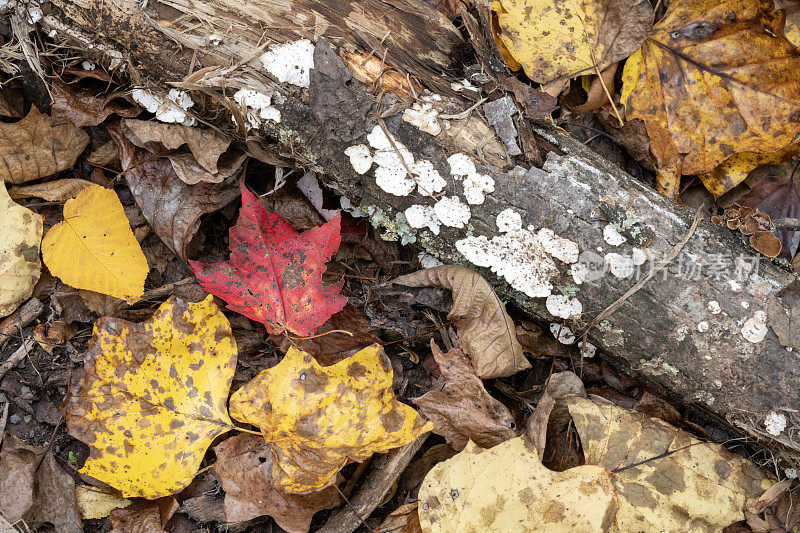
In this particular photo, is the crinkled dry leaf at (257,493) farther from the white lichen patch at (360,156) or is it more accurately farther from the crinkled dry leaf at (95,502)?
the white lichen patch at (360,156)

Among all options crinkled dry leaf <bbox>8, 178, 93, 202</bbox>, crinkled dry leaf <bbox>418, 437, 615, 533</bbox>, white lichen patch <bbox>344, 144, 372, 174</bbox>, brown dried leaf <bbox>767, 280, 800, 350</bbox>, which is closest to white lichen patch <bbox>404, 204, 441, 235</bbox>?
white lichen patch <bbox>344, 144, 372, 174</bbox>

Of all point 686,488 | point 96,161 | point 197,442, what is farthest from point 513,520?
point 96,161

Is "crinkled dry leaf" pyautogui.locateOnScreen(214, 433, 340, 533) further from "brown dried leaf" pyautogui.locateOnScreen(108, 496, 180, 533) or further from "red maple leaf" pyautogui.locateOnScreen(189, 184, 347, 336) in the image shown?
"red maple leaf" pyautogui.locateOnScreen(189, 184, 347, 336)

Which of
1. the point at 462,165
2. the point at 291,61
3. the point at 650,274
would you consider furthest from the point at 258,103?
the point at 650,274

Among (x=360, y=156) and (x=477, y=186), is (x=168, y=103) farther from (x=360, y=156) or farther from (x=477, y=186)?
(x=477, y=186)

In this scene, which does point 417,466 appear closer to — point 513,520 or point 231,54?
point 513,520
